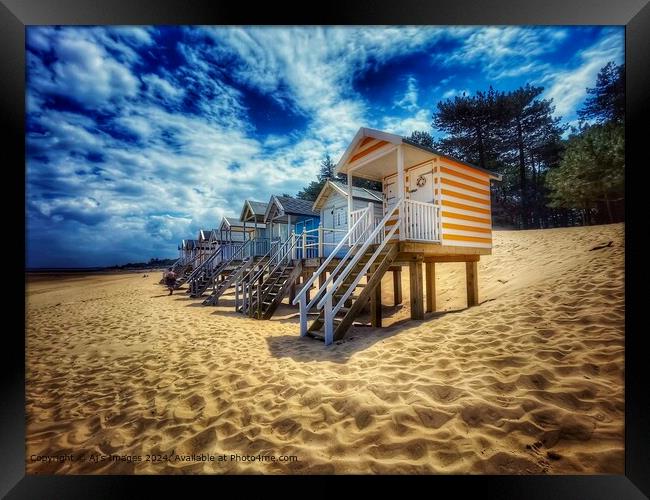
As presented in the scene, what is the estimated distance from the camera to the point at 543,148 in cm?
467

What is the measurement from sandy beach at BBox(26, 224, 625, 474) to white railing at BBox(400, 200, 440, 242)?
2115 millimetres

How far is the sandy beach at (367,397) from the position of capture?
213cm

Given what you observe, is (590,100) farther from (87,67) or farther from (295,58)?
(87,67)

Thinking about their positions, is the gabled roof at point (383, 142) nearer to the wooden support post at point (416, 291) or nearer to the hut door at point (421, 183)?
the hut door at point (421, 183)

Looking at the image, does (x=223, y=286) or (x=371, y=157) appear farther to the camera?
(x=223, y=286)

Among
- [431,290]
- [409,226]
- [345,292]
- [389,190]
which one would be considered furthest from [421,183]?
[345,292]

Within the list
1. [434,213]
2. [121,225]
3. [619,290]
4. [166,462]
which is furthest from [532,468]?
[121,225]

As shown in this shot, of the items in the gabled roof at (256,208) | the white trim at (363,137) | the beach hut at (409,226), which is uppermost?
the gabled roof at (256,208)

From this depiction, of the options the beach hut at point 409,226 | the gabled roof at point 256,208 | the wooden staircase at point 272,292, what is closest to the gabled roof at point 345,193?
the beach hut at point 409,226

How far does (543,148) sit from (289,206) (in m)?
11.8

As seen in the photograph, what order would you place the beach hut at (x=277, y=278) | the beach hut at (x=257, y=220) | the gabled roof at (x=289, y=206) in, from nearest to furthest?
the beach hut at (x=277, y=278)
the gabled roof at (x=289, y=206)
the beach hut at (x=257, y=220)

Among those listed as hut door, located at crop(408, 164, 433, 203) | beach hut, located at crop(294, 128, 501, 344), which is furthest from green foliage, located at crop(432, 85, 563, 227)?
hut door, located at crop(408, 164, 433, 203)

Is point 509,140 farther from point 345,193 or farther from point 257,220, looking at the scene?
point 257,220

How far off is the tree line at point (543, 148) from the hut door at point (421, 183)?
0.70 meters
